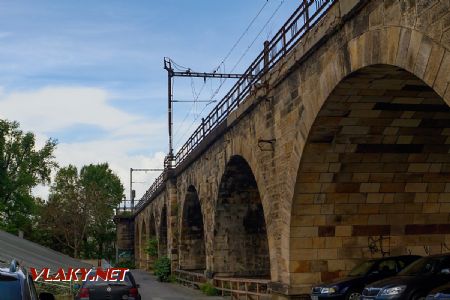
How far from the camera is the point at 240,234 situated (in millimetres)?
24250

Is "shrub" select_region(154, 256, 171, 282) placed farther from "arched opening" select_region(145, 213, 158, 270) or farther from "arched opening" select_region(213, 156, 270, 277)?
"arched opening" select_region(145, 213, 158, 270)

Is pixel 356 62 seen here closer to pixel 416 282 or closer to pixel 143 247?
pixel 416 282

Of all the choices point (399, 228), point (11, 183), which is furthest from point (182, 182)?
point (11, 183)

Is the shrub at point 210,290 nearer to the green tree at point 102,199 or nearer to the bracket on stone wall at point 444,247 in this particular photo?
the bracket on stone wall at point 444,247

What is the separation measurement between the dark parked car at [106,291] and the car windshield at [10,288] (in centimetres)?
870

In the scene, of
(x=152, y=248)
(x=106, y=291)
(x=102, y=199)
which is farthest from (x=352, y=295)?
(x=102, y=199)

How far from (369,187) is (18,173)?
2057 inches

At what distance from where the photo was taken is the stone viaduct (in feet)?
35.5

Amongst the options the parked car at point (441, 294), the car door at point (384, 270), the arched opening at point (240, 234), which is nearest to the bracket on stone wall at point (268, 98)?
the car door at point (384, 270)

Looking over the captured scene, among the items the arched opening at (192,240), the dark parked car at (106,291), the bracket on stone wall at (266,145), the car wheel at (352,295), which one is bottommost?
the car wheel at (352,295)

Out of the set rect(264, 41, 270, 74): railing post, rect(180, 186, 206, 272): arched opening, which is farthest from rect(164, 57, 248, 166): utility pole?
Answer: rect(264, 41, 270, 74): railing post

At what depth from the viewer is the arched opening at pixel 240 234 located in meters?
23.6

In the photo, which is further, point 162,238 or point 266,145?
point 162,238

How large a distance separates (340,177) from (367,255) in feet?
7.71
